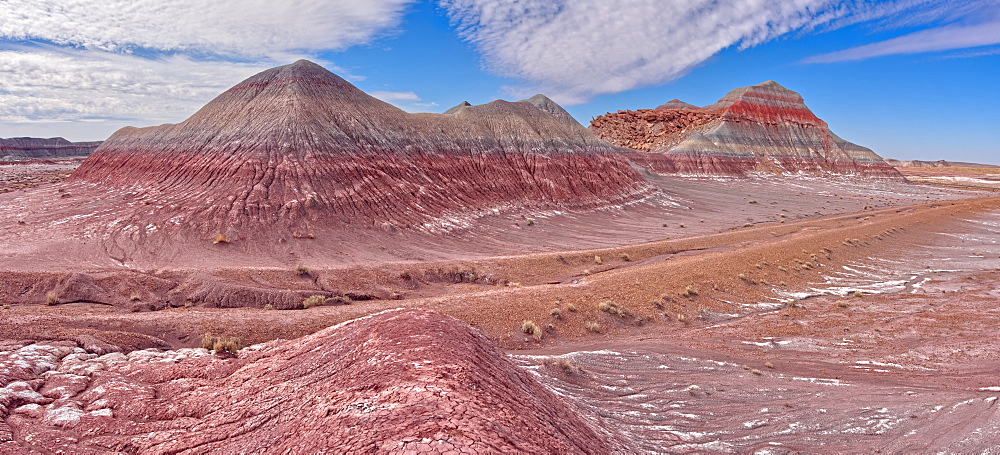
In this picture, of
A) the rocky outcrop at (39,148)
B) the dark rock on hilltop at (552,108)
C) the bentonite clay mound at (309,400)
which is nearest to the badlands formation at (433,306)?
the bentonite clay mound at (309,400)

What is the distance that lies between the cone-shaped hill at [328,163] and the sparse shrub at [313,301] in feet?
40.7

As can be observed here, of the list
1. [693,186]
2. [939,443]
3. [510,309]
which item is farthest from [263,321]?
[693,186]

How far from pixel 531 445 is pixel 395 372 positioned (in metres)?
2.06

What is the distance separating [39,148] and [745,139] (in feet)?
588

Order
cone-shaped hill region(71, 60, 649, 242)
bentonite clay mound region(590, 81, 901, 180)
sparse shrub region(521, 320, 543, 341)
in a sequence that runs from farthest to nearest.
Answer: bentonite clay mound region(590, 81, 901, 180) < cone-shaped hill region(71, 60, 649, 242) < sparse shrub region(521, 320, 543, 341)

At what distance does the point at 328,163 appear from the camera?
108 feet

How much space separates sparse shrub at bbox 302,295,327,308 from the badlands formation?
0.07m

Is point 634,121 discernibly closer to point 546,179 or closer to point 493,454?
point 546,179

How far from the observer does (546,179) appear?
44562 mm

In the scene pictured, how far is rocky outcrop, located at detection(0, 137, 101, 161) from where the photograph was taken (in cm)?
12338

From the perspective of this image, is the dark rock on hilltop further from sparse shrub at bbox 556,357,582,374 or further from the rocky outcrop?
the rocky outcrop

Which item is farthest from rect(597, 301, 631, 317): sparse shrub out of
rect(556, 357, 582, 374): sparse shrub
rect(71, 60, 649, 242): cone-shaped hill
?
rect(71, 60, 649, 242): cone-shaped hill

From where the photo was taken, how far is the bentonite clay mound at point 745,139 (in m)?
85.2

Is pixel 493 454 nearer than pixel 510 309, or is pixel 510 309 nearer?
pixel 493 454
